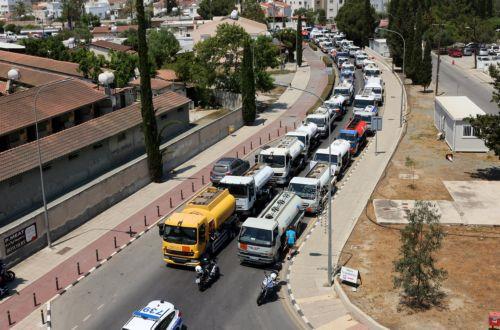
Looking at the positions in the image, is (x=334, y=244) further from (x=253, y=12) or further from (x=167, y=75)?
(x=253, y=12)

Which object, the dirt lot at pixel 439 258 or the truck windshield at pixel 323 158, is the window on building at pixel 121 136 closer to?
the truck windshield at pixel 323 158

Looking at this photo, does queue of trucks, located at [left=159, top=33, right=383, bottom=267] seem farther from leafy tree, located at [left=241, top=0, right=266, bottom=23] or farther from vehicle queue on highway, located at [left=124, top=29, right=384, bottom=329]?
leafy tree, located at [left=241, top=0, right=266, bottom=23]

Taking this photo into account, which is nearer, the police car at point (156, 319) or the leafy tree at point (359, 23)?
the police car at point (156, 319)

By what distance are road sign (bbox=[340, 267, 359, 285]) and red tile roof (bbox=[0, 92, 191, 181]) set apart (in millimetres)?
20905

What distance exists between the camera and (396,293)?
26953mm

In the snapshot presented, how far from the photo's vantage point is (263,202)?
39.1 meters

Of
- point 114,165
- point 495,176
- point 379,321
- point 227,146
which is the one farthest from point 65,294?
point 495,176

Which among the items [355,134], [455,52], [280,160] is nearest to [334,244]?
[280,160]

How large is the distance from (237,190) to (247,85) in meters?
27.2

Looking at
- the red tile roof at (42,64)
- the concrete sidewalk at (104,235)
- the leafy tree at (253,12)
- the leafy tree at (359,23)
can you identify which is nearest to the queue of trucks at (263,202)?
the concrete sidewalk at (104,235)

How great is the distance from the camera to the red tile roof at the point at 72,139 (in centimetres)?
3628

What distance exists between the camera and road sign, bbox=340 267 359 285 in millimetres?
27516

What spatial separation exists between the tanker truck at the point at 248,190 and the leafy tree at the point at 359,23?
8245 cm

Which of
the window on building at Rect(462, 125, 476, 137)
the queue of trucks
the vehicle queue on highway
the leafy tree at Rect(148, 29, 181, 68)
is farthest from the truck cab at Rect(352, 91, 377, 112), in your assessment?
the leafy tree at Rect(148, 29, 181, 68)
